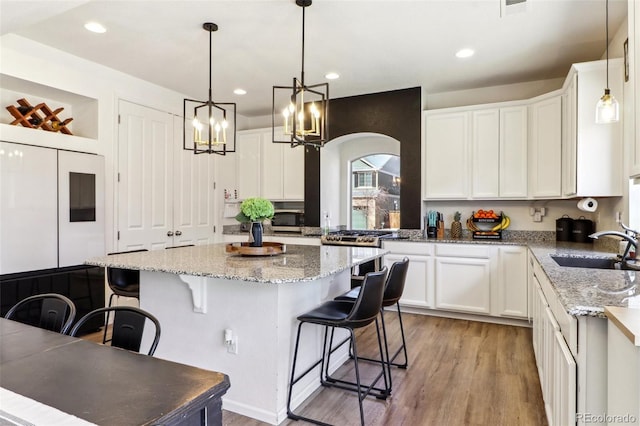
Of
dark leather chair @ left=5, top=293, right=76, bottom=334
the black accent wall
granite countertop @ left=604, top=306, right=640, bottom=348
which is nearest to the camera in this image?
granite countertop @ left=604, top=306, right=640, bottom=348

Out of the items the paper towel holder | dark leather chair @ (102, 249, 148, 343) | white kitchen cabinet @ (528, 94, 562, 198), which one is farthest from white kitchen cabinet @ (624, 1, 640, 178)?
dark leather chair @ (102, 249, 148, 343)

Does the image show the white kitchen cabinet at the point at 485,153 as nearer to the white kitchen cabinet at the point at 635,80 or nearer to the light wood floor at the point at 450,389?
the light wood floor at the point at 450,389

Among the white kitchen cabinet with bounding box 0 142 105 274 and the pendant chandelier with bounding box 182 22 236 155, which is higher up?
the pendant chandelier with bounding box 182 22 236 155

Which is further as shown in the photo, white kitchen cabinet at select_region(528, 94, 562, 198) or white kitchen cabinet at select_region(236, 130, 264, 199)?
white kitchen cabinet at select_region(236, 130, 264, 199)

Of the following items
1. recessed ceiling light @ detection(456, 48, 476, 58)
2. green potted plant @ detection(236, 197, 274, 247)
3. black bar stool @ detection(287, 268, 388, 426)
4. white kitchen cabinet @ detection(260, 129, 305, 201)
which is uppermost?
recessed ceiling light @ detection(456, 48, 476, 58)

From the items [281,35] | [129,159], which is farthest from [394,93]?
[129,159]

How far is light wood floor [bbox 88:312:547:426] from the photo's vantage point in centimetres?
216

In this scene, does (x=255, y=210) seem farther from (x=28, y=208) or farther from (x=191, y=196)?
(x=191, y=196)

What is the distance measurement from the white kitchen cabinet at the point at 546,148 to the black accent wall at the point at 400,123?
1.19 meters

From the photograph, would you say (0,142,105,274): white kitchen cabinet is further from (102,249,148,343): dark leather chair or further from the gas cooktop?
the gas cooktop

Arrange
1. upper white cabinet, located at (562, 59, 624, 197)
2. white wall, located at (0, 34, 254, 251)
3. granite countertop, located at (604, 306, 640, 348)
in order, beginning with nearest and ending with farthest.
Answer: granite countertop, located at (604, 306, 640, 348) → upper white cabinet, located at (562, 59, 624, 197) → white wall, located at (0, 34, 254, 251)

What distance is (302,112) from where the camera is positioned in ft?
8.43

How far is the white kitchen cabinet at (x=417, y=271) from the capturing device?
4.18 meters

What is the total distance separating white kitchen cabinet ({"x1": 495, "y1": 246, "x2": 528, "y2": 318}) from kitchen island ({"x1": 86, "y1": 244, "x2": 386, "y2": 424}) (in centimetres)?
205
